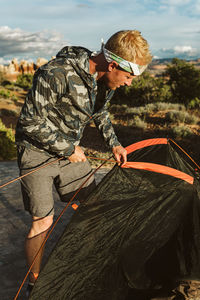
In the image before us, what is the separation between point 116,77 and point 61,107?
1.46ft

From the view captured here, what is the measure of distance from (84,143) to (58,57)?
22.4ft

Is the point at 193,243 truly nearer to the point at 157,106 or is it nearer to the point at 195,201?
the point at 195,201

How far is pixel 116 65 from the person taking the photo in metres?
1.88

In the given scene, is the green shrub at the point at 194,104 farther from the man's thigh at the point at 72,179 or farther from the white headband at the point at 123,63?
the white headband at the point at 123,63

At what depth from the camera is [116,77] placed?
1974mm

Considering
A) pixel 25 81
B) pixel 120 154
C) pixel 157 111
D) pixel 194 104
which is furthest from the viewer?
pixel 25 81

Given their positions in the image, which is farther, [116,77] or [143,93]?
[143,93]

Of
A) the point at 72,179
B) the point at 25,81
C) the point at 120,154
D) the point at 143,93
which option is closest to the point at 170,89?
the point at 143,93

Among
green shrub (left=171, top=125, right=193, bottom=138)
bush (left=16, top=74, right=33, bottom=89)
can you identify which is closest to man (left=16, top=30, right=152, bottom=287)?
green shrub (left=171, top=125, right=193, bottom=138)

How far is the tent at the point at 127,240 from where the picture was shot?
1880 mm

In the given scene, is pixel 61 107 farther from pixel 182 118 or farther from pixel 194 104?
pixel 194 104

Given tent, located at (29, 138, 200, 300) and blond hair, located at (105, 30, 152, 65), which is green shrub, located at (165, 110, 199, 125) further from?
blond hair, located at (105, 30, 152, 65)

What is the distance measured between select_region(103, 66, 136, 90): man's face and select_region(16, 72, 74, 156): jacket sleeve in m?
0.36

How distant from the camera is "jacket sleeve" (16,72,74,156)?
5.65 feet
